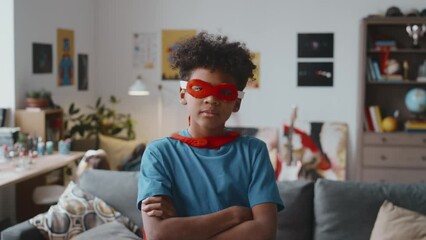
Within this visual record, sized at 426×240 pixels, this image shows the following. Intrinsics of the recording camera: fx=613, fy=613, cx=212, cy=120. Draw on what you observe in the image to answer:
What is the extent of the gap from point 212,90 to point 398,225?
148 centimetres

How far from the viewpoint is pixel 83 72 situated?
6.23m

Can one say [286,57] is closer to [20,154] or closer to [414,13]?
[414,13]

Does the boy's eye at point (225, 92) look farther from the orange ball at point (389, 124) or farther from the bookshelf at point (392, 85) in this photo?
the orange ball at point (389, 124)

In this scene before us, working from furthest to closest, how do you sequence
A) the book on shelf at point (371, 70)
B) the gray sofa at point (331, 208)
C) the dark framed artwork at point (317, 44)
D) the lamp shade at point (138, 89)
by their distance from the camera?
the dark framed artwork at point (317, 44)
the lamp shade at point (138, 89)
the book on shelf at point (371, 70)
the gray sofa at point (331, 208)

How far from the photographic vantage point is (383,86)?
6.21 metres

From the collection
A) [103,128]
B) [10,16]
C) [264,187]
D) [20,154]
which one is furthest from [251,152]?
[103,128]

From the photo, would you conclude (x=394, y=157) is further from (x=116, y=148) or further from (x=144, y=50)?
(x=144, y=50)

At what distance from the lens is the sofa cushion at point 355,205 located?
2.96m

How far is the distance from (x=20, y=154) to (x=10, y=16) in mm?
1191

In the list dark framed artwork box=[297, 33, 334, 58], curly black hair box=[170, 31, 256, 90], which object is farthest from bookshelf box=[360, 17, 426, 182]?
curly black hair box=[170, 31, 256, 90]

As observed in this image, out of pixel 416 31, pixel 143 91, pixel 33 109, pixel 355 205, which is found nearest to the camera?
pixel 355 205

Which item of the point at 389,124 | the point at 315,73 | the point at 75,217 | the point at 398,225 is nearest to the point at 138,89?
the point at 315,73

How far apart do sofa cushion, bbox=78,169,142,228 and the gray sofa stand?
3cm


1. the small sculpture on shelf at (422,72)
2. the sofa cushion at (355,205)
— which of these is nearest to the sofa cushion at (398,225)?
the sofa cushion at (355,205)
